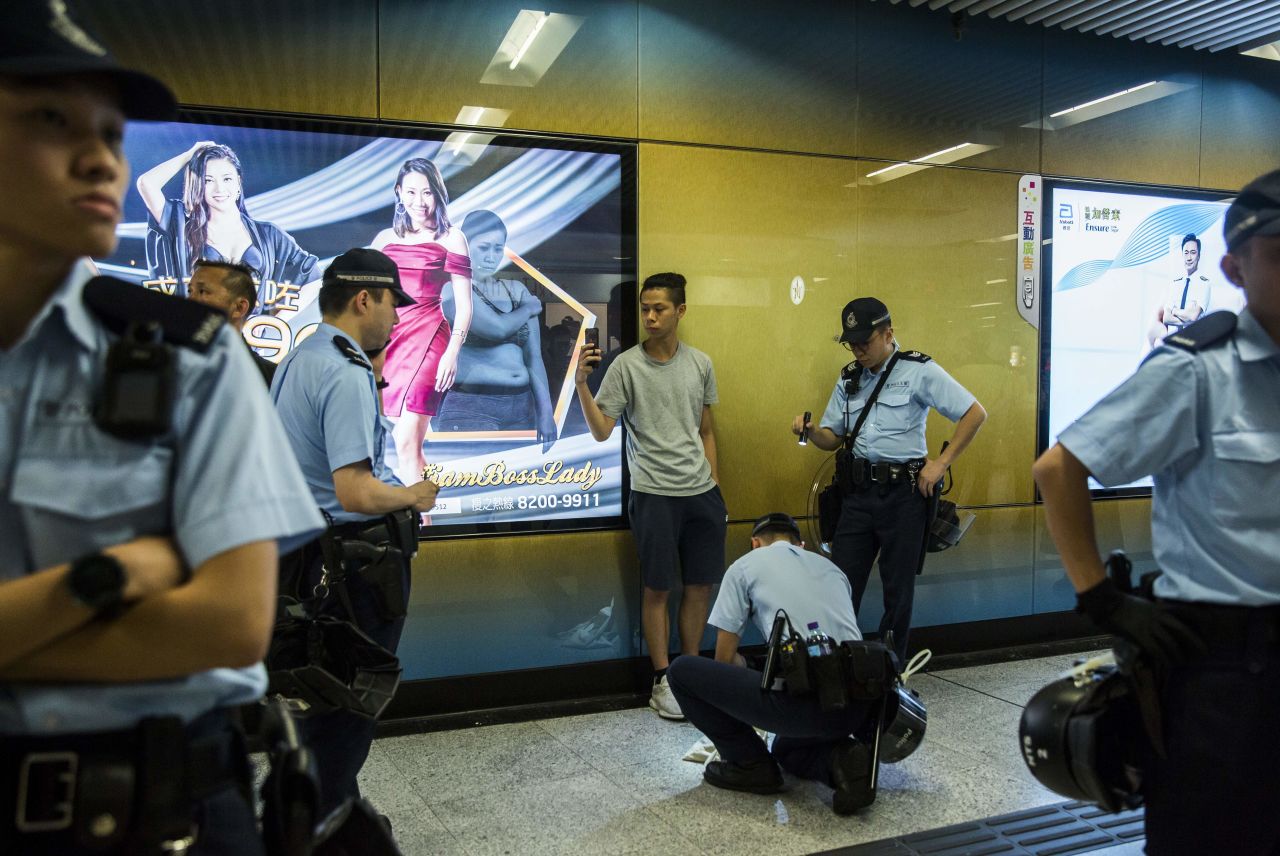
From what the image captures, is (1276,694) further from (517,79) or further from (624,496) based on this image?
(517,79)

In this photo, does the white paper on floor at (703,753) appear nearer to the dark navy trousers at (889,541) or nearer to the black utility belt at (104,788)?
the dark navy trousers at (889,541)

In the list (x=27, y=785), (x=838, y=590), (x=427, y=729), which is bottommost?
(x=427, y=729)

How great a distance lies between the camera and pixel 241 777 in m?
1.08

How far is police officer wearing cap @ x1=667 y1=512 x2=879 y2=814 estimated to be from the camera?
124 inches

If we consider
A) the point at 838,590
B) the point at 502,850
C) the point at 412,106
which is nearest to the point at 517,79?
the point at 412,106

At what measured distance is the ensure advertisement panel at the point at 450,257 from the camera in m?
3.77

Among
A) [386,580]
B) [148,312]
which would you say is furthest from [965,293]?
[148,312]

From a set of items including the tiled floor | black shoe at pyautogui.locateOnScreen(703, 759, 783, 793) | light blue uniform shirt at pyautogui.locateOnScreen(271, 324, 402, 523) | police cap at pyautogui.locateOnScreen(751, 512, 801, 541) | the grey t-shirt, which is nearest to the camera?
light blue uniform shirt at pyautogui.locateOnScreen(271, 324, 402, 523)

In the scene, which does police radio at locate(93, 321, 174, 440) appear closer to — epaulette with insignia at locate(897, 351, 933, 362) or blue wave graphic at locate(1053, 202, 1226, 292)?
epaulette with insignia at locate(897, 351, 933, 362)

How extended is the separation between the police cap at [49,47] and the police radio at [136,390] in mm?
262

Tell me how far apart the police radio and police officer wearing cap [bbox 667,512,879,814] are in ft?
8.20

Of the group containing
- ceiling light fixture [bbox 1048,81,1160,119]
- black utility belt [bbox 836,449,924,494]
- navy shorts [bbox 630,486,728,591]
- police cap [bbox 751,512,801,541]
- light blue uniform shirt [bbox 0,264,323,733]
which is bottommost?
navy shorts [bbox 630,486,728,591]

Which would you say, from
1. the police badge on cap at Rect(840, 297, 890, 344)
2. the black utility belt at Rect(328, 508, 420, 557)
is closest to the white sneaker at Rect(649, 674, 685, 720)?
the police badge on cap at Rect(840, 297, 890, 344)

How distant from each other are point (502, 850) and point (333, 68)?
3046 millimetres
